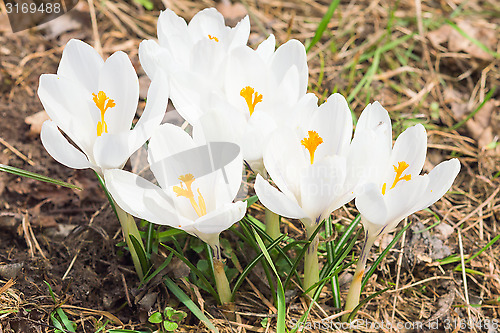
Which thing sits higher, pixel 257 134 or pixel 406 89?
pixel 257 134

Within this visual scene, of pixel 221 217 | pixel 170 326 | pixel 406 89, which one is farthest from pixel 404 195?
pixel 406 89

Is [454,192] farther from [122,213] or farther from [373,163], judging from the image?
[122,213]

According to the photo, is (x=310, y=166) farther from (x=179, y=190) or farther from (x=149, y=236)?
(x=149, y=236)

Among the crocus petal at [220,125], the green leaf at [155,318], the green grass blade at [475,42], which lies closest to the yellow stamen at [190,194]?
the crocus petal at [220,125]

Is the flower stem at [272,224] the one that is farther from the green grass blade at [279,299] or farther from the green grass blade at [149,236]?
the green grass blade at [149,236]

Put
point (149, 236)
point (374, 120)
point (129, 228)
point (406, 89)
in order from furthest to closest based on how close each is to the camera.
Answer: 1. point (406, 89)
2. point (149, 236)
3. point (129, 228)
4. point (374, 120)

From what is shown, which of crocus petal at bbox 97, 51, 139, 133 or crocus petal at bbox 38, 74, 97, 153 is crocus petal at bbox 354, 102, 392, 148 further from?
crocus petal at bbox 38, 74, 97, 153
